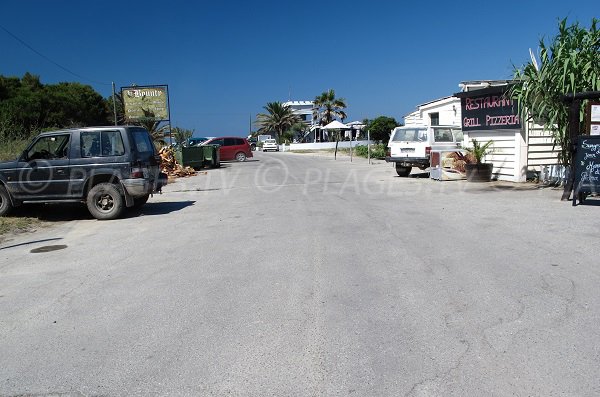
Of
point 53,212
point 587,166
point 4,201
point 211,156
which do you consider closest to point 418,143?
point 587,166

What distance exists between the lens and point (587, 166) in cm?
1028

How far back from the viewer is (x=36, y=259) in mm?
7242

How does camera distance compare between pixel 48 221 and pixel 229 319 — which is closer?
pixel 229 319

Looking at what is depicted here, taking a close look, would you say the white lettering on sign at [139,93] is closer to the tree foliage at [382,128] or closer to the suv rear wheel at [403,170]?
the suv rear wheel at [403,170]

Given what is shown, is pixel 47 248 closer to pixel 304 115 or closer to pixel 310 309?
pixel 310 309

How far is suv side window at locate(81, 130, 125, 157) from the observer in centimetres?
1041

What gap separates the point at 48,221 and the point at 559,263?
979 cm

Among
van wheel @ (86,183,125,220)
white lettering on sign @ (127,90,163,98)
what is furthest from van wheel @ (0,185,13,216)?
white lettering on sign @ (127,90,163,98)

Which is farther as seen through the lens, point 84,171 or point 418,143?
point 418,143

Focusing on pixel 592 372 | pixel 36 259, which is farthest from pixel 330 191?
pixel 592 372

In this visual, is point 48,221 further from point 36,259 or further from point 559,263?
point 559,263

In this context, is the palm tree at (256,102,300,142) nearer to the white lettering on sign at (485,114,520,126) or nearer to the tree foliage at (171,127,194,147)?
the tree foliage at (171,127,194,147)

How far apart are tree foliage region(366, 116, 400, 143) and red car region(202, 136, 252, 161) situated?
21.8 m

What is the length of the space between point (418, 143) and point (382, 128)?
120 ft
